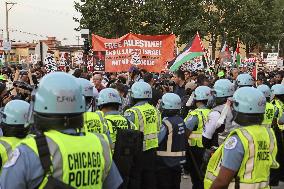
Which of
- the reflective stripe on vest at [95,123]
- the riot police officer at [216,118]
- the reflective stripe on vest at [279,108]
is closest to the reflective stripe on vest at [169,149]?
the riot police officer at [216,118]

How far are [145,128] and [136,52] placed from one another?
8047 mm

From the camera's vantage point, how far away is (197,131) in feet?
25.3

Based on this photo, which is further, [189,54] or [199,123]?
[189,54]

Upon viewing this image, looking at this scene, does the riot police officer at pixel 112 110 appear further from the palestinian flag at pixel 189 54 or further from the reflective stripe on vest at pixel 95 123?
the palestinian flag at pixel 189 54

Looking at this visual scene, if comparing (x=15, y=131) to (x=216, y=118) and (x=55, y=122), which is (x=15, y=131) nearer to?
(x=55, y=122)

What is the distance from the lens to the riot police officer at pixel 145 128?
285 inches

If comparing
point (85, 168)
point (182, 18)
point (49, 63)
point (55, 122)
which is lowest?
point (85, 168)

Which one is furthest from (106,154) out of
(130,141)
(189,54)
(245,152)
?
(189,54)

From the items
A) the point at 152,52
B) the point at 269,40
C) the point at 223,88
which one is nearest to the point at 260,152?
the point at 223,88

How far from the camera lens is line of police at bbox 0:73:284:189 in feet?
9.45

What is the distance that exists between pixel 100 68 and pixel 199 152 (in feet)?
45.4

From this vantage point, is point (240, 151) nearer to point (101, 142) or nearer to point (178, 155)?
point (101, 142)

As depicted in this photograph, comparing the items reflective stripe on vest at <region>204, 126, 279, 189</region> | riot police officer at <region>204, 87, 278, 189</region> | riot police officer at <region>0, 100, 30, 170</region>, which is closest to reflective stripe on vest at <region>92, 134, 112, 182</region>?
riot police officer at <region>204, 87, 278, 189</region>

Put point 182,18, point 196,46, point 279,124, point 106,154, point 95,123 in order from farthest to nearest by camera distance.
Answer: point 182,18, point 196,46, point 279,124, point 95,123, point 106,154
